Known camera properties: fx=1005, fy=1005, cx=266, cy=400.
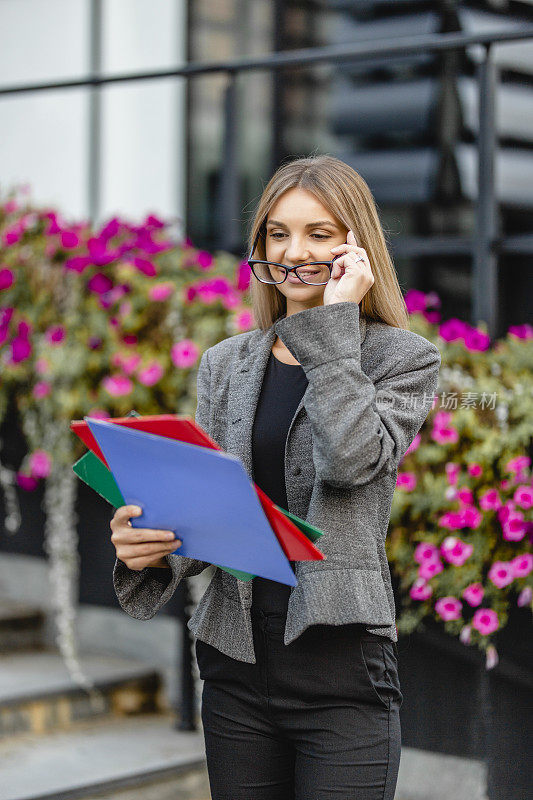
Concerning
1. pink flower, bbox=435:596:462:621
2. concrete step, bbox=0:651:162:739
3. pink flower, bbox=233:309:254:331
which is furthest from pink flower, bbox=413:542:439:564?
concrete step, bbox=0:651:162:739

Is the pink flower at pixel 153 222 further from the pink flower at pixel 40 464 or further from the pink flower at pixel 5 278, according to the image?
the pink flower at pixel 40 464

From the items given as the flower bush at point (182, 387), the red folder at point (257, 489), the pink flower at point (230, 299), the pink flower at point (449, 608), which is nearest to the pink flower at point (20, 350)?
the flower bush at point (182, 387)

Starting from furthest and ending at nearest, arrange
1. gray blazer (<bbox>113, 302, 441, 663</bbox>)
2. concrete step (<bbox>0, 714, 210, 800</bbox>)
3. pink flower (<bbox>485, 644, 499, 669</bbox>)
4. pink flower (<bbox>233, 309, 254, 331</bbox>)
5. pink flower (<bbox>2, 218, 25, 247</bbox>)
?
pink flower (<bbox>2, 218, 25, 247</bbox>) → pink flower (<bbox>233, 309, 254, 331</bbox>) → concrete step (<bbox>0, 714, 210, 800</bbox>) → pink flower (<bbox>485, 644, 499, 669</bbox>) → gray blazer (<bbox>113, 302, 441, 663</bbox>)

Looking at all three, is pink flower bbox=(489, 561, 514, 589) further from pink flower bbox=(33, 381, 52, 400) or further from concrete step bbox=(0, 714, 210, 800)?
pink flower bbox=(33, 381, 52, 400)

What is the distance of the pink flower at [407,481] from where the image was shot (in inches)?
105

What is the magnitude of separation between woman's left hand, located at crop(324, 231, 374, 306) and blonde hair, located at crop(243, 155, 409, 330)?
45 mm

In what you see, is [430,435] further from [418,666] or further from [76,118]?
[76,118]

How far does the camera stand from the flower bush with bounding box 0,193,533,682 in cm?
257

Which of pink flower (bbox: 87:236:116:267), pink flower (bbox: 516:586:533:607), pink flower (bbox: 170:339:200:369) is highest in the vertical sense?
pink flower (bbox: 87:236:116:267)

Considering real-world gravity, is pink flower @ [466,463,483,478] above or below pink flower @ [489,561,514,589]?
above

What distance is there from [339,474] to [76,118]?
171 inches

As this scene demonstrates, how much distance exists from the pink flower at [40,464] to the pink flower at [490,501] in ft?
5.44

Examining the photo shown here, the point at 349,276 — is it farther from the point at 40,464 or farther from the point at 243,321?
the point at 40,464

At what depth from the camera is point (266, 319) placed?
172 cm
